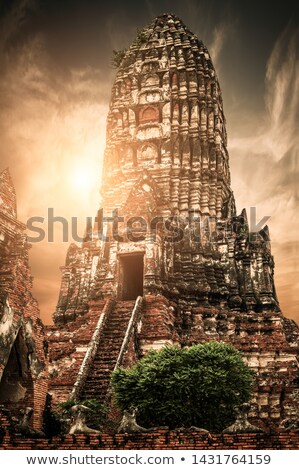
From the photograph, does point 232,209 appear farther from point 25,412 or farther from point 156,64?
point 25,412

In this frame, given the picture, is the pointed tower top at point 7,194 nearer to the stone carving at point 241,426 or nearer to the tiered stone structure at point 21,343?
the tiered stone structure at point 21,343

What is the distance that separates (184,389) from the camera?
10773 millimetres

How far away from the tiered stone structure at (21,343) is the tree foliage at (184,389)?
214 centimetres

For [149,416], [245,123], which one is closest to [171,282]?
[245,123]

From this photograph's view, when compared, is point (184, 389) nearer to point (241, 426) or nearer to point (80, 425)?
point (80, 425)

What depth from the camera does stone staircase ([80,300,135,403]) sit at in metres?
13.3

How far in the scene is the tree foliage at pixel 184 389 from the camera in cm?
1071

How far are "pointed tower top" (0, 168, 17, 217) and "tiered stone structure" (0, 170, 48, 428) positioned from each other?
2.06m

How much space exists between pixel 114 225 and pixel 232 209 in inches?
296

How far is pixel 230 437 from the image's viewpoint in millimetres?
7492

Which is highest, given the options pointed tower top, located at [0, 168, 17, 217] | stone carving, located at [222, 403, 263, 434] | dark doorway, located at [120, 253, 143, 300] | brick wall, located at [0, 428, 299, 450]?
dark doorway, located at [120, 253, 143, 300]

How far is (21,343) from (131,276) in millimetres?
10534

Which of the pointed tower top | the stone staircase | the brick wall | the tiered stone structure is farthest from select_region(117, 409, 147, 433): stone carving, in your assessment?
the pointed tower top

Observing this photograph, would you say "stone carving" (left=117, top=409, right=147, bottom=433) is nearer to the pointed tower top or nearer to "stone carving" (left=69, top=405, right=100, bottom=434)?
"stone carving" (left=69, top=405, right=100, bottom=434)
